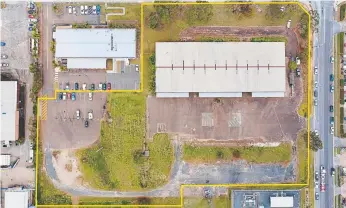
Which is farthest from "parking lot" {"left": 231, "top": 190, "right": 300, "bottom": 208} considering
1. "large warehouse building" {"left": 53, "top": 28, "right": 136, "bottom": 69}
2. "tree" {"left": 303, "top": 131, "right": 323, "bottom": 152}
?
"large warehouse building" {"left": 53, "top": 28, "right": 136, "bottom": 69}

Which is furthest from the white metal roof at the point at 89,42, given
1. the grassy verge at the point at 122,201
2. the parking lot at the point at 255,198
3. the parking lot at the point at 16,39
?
the parking lot at the point at 255,198

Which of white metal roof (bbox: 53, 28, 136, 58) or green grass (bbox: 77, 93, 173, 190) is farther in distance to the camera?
green grass (bbox: 77, 93, 173, 190)

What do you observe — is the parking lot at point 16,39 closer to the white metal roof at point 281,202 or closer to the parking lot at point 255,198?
the parking lot at point 255,198

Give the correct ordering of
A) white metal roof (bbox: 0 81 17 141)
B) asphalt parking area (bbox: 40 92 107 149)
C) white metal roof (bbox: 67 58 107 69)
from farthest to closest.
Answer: asphalt parking area (bbox: 40 92 107 149) < white metal roof (bbox: 67 58 107 69) < white metal roof (bbox: 0 81 17 141)

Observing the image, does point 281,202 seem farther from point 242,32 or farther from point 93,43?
point 93,43

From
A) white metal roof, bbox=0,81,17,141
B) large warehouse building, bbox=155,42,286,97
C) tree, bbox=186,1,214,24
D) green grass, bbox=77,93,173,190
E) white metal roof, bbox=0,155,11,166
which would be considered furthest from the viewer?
green grass, bbox=77,93,173,190

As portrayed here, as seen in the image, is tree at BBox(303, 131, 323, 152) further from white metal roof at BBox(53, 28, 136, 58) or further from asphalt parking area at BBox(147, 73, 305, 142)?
white metal roof at BBox(53, 28, 136, 58)
